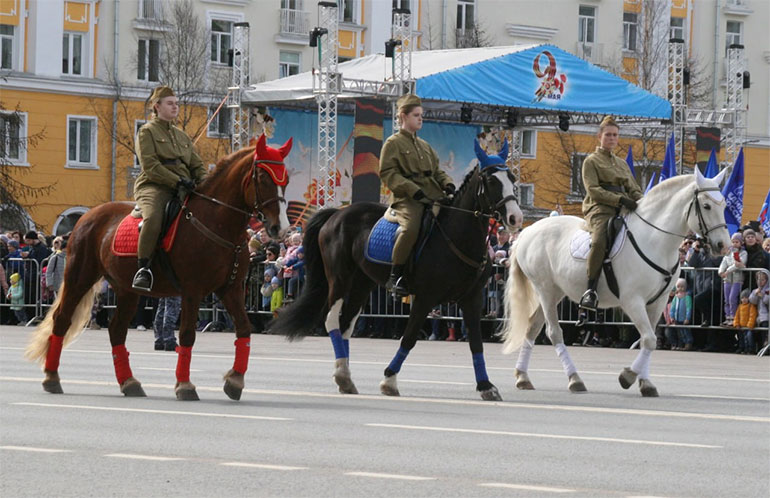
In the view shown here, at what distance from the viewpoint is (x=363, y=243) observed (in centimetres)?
1580

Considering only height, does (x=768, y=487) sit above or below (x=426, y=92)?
below

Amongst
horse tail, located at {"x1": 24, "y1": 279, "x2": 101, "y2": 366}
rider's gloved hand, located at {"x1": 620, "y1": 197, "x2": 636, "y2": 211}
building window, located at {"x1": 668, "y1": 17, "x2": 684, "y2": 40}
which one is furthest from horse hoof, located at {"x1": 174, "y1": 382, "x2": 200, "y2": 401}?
building window, located at {"x1": 668, "y1": 17, "x2": 684, "y2": 40}

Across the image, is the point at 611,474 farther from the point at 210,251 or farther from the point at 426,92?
the point at 426,92

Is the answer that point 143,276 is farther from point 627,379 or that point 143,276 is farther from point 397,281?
point 627,379

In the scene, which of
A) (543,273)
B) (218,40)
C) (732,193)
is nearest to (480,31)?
(218,40)

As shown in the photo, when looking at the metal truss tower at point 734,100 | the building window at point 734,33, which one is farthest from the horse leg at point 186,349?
the building window at point 734,33

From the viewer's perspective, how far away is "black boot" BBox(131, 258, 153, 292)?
14.4 metres

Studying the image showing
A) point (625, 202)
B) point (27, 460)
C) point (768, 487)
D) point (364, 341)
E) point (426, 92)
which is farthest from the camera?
point (426, 92)

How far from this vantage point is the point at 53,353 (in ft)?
49.9

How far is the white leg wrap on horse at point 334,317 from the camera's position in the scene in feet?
51.8

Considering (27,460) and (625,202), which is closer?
(27,460)

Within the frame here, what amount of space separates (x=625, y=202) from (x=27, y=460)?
8.02m

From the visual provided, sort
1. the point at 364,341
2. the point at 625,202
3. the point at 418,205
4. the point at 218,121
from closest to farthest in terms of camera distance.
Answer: the point at 418,205
the point at 625,202
the point at 364,341
the point at 218,121

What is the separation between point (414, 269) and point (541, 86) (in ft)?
82.6
